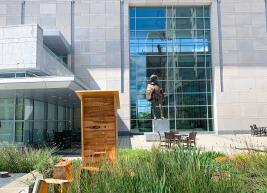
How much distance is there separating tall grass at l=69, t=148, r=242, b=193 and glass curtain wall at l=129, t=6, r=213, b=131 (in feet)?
101

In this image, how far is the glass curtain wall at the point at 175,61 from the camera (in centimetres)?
3559

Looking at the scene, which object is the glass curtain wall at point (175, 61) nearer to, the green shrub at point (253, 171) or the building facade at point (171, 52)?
the building facade at point (171, 52)

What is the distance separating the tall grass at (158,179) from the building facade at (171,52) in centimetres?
2959

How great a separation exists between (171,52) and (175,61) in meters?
0.95

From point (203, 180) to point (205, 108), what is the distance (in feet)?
106

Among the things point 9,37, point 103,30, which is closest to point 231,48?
point 103,30

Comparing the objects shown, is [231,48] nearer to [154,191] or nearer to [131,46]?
[131,46]

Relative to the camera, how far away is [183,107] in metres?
35.7

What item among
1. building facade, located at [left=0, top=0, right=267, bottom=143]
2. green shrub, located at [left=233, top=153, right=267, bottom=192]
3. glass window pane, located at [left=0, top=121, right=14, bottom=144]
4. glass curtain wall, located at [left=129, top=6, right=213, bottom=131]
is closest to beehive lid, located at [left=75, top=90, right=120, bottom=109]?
green shrub, located at [left=233, top=153, right=267, bottom=192]

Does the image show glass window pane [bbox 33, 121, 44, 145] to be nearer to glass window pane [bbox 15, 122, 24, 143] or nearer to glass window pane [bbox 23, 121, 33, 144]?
glass window pane [bbox 23, 121, 33, 144]

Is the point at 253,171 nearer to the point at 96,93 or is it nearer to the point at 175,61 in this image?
the point at 96,93

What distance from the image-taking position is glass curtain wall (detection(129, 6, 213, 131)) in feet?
117

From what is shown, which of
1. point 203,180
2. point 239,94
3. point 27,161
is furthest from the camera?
point 239,94

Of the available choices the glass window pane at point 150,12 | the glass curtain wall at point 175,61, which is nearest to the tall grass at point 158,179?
the glass curtain wall at point 175,61
